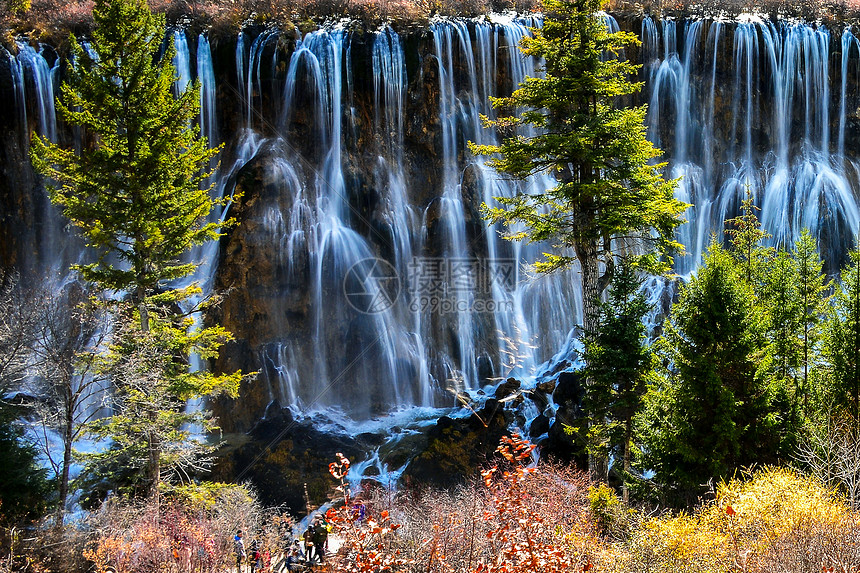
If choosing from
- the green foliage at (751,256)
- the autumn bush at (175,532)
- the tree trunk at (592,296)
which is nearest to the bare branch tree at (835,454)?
the tree trunk at (592,296)

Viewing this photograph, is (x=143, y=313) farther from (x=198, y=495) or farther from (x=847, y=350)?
(x=847, y=350)

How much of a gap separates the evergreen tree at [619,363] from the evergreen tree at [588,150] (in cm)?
46

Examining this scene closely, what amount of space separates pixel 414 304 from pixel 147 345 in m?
14.0

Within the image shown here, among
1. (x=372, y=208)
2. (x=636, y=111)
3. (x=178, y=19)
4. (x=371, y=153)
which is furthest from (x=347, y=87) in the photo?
(x=636, y=111)

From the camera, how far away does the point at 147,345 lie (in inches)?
491

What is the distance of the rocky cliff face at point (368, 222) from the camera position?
78.8 ft

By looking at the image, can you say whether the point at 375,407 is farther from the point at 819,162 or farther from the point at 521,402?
the point at 819,162

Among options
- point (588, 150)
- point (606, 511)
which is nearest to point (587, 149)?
point (588, 150)

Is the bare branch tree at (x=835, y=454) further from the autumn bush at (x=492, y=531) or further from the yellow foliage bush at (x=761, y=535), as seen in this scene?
the autumn bush at (x=492, y=531)

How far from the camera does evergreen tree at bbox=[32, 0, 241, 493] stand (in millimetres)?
12570

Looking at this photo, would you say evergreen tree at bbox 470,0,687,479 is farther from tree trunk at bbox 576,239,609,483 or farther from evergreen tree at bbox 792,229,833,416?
evergreen tree at bbox 792,229,833,416

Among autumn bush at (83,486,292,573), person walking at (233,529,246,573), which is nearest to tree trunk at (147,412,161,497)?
autumn bush at (83,486,292,573)

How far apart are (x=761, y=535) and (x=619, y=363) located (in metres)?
4.50

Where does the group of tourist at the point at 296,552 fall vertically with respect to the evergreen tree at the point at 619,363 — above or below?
below
